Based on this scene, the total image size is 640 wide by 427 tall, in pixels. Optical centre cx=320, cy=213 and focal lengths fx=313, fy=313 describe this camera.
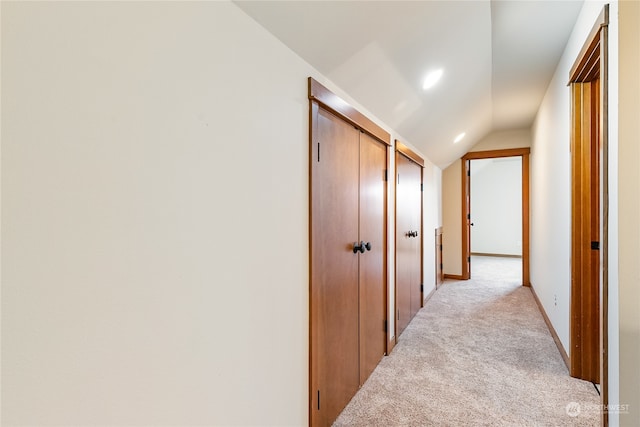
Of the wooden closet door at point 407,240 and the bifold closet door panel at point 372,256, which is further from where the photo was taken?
the wooden closet door at point 407,240

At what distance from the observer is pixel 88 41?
69 centimetres

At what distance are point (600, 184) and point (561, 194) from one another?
119 cm

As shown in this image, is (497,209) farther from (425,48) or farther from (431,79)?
(425,48)

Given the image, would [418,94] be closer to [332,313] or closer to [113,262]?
[332,313]

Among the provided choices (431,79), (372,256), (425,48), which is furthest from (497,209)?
(425,48)

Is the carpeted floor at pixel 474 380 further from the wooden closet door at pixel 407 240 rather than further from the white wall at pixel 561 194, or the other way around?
the white wall at pixel 561 194

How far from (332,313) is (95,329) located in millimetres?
1205

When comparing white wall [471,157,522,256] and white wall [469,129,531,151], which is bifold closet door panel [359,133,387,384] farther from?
white wall [471,157,522,256]

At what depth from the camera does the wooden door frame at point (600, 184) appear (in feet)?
4.70

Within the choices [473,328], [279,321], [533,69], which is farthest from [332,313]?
[533,69]

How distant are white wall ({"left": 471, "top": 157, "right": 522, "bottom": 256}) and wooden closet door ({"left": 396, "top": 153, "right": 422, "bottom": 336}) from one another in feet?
16.8

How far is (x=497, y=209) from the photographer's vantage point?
8070 mm

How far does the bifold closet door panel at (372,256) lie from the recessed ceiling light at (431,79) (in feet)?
1.78
